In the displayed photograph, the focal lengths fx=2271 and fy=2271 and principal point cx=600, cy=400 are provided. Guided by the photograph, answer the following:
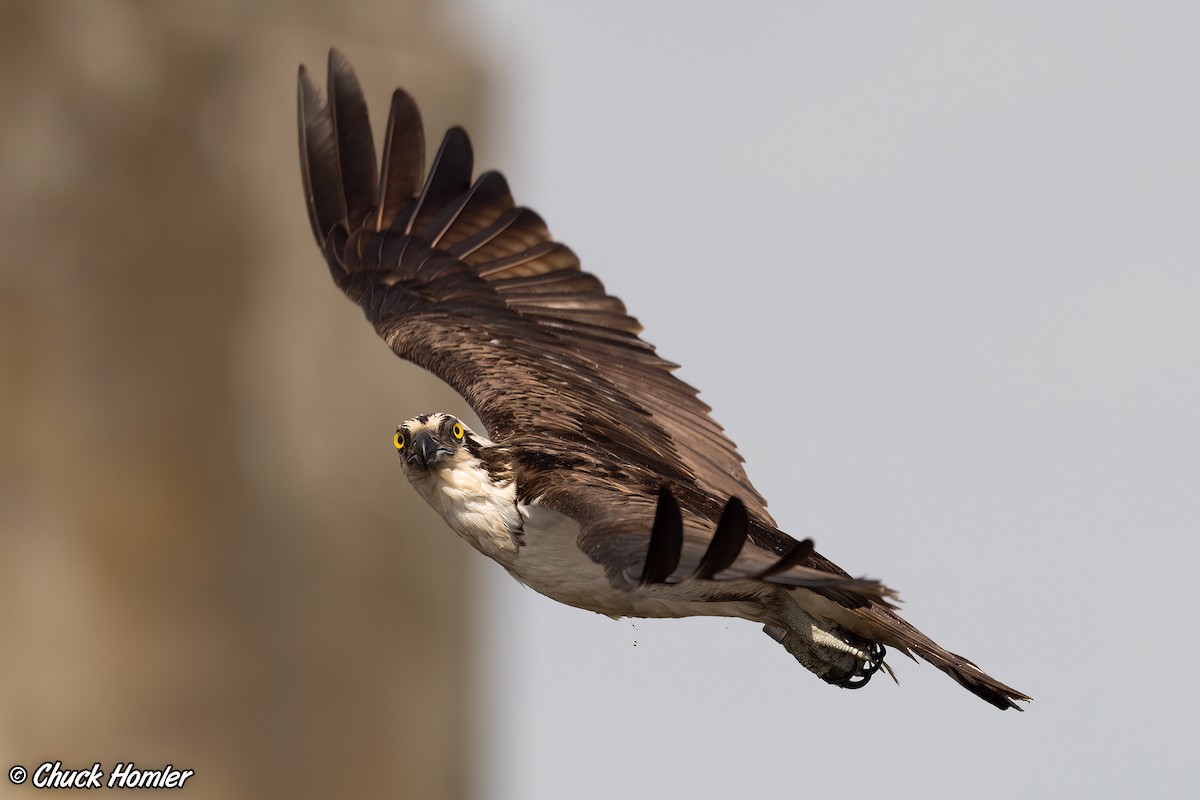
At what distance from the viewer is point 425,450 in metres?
11.9

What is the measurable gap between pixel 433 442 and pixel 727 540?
309 centimetres

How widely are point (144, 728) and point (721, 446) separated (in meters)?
11.4

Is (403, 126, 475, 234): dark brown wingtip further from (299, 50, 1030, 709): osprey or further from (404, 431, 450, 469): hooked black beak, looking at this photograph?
(404, 431, 450, 469): hooked black beak

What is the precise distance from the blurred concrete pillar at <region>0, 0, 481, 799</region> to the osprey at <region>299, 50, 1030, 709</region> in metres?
8.18

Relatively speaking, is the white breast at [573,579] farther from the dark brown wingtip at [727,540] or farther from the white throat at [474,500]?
the dark brown wingtip at [727,540]

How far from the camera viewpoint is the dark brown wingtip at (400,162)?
14586mm

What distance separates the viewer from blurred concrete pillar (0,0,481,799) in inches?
877

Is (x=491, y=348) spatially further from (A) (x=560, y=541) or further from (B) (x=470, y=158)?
(A) (x=560, y=541)

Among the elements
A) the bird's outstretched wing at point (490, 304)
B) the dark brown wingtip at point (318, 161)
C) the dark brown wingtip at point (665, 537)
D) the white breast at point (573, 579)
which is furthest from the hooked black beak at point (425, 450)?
the dark brown wingtip at point (318, 161)

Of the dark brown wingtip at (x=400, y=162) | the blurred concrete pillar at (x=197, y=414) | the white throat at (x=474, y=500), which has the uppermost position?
the dark brown wingtip at (x=400, y=162)

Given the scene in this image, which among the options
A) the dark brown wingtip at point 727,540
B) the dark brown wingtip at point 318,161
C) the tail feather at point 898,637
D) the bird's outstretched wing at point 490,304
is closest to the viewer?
the dark brown wingtip at point 727,540

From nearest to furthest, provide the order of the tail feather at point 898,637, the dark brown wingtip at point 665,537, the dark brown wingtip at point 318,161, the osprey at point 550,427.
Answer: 1. the dark brown wingtip at point 665,537
2. the osprey at point 550,427
3. the tail feather at point 898,637
4. the dark brown wingtip at point 318,161

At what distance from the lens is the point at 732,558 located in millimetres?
9188

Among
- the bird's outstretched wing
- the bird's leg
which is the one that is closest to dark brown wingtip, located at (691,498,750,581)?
the bird's leg
